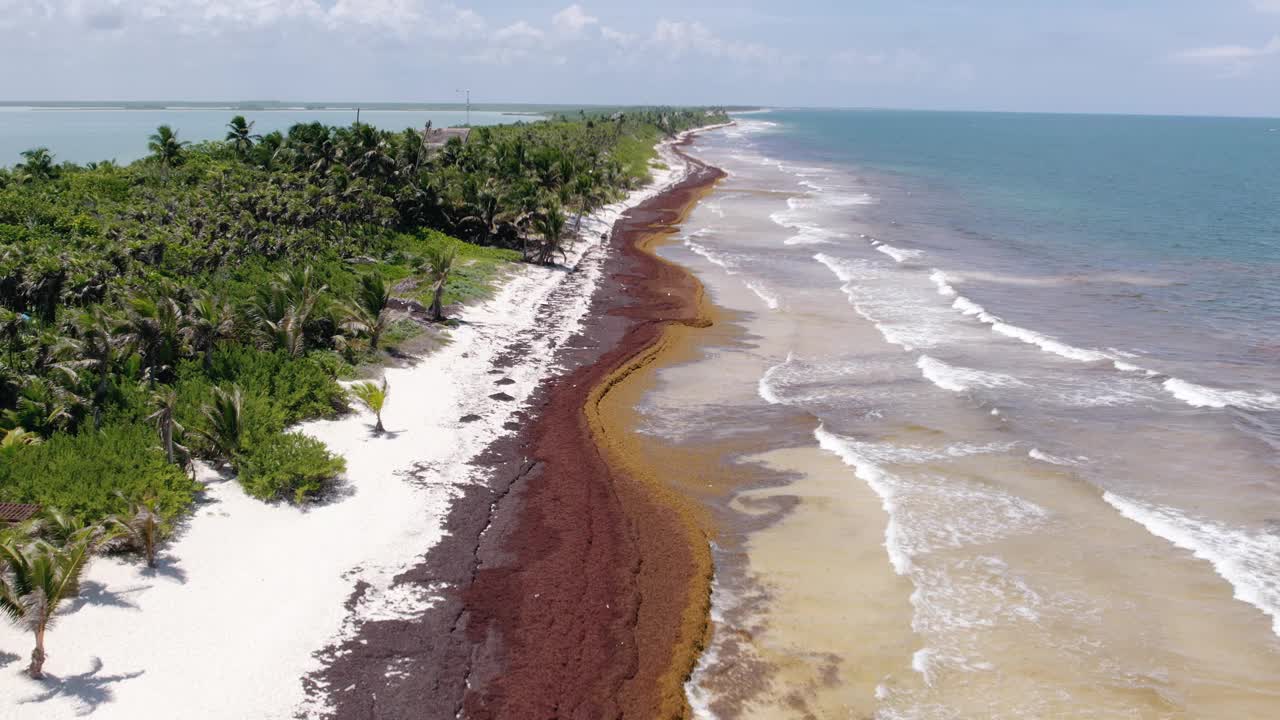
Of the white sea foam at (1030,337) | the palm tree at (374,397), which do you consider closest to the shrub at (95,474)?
the palm tree at (374,397)

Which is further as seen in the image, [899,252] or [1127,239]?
[1127,239]

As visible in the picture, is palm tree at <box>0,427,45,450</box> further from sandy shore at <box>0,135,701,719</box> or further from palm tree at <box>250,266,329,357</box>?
palm tree at <box>250,266,329,357</box>

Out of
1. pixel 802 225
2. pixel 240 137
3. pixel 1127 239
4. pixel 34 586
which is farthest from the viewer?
pixel 802 225

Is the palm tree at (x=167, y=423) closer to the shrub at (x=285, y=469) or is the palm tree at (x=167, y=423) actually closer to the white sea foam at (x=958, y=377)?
the shrub at (x=285, y=469)

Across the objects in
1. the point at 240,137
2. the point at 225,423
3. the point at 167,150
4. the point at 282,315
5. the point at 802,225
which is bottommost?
the point at 225,423

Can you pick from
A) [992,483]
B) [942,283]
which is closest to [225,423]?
[992,483]

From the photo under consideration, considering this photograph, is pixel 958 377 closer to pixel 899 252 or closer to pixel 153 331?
pixel 153 331
